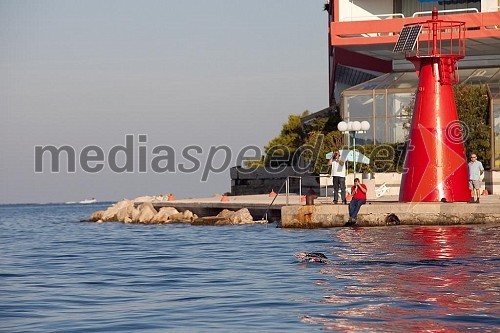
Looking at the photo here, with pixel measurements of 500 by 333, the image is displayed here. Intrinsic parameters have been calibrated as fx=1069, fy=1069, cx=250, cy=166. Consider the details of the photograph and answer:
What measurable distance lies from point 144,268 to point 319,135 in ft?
83.1

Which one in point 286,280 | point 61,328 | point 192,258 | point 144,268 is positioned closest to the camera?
point 61,328

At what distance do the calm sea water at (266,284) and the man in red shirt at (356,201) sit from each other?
0.77 m

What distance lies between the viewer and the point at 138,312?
42.8ft

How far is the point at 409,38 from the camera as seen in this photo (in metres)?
30.2

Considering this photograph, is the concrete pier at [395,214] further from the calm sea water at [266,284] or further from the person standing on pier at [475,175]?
the person standing on pier at [475,175]

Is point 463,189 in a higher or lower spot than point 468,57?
lower

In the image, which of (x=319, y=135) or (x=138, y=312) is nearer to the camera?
(x=138, y=312)

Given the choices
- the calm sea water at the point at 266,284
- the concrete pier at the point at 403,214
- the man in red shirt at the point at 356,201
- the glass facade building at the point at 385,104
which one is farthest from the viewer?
the glass facade building at the point at 385,104

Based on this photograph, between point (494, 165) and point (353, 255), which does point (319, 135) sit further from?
point (353, 255)

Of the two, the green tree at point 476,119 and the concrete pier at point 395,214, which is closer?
the concrete pier at point 395,214

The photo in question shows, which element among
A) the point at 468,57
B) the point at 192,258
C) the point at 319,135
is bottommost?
the point at 192,258

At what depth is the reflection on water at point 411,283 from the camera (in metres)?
12.0

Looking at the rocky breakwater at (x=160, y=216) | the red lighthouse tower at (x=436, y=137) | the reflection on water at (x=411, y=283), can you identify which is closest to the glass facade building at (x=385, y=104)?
the rocky breakwater at (x=160, y=216)

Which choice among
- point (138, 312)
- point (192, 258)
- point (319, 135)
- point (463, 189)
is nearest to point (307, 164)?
point (319, 135)
